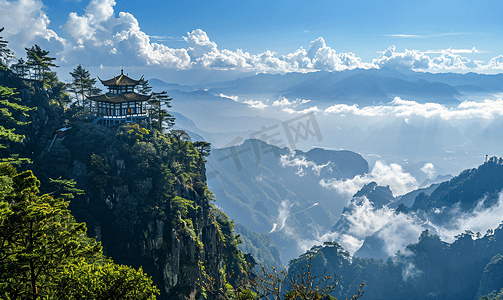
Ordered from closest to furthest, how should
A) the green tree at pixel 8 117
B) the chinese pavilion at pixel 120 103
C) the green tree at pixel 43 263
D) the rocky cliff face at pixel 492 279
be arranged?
1. the green tree at pixel 43 263
2. the green tree at pixel 8 117
3. the chinese pavilion at pixel 120 103
4. the rocky cliff face at pixel 492 279

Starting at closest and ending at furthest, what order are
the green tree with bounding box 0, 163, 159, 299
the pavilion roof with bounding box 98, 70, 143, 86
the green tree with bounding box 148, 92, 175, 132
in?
1. the green tree with bounding box 0, 163, 159, 299
2. the pavilion roof with bounding box 98, 70, 143, 86
3. the green tree with bounding box 148, 92, 175, 132

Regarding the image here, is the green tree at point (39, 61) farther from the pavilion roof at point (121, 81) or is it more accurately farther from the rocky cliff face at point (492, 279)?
the rocky cliff face at point (492, 279)

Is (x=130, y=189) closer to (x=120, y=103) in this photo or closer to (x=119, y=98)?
(x=120, y=103)

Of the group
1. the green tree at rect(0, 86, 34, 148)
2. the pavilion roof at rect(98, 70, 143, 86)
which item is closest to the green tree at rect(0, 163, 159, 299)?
the green tree at rect(0, 86, 34, 148)

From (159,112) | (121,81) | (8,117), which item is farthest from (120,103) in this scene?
(8,117)

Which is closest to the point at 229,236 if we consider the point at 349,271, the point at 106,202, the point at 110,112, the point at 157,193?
the point at 157,193

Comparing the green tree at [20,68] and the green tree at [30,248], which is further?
the green tree at [20,68]

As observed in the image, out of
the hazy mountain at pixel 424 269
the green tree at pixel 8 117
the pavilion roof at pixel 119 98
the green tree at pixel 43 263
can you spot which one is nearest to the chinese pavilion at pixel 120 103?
the pavilion roof at pixel 119 98

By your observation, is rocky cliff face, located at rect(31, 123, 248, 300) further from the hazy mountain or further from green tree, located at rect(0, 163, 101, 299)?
the hazy mountain
